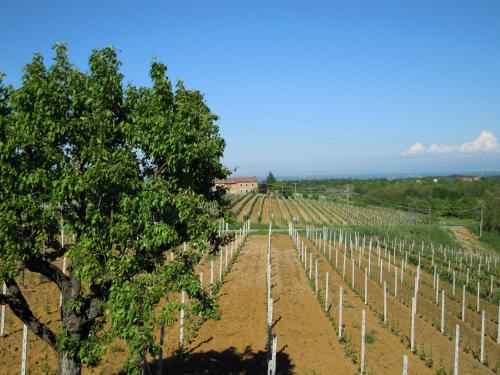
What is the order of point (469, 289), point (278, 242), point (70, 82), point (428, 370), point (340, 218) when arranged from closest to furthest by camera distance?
point (70, 82)
point (428, 370)
point (469, 289)
point (278, 242)
point (340, 218)

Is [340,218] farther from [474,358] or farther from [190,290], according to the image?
[190,290]

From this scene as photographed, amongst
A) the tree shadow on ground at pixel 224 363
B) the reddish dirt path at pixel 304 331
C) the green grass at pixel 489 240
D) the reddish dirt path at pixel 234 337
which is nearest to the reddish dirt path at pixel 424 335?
the reddish dirt path at pixel 304 331

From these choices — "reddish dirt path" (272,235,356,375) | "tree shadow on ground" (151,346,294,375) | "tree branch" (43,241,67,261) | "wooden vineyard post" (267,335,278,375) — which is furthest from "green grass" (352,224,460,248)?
"tree branch" (43,241,67,261)

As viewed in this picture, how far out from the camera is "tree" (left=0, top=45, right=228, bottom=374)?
644 cm

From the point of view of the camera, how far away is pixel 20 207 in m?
6.72

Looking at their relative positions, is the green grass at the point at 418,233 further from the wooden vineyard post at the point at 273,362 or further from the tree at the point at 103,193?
the tree at the point at 103,193

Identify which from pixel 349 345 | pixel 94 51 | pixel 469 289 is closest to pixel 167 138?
pixel 94 51

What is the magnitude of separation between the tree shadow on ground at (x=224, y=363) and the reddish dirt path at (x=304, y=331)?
0.45 m

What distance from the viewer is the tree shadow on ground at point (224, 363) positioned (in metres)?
12.2

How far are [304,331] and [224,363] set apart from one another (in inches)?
158

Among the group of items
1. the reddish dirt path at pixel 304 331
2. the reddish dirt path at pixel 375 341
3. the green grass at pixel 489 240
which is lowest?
the green grass at pixel 489 240

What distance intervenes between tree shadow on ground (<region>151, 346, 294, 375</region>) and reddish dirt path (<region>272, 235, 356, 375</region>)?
45cm

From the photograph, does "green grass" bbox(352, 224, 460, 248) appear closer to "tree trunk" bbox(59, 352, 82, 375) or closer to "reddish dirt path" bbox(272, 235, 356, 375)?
"reddish dirt path" bbox(272, 235, 356, 375)

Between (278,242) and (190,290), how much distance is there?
3278 cm
